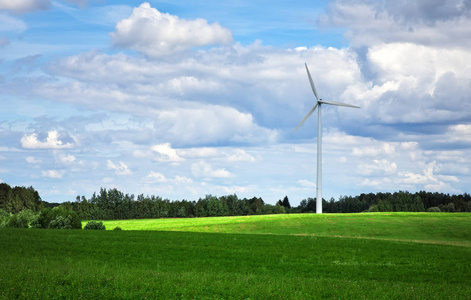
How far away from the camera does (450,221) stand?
67.7 meters

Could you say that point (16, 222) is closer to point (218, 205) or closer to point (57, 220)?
point (57, 220)

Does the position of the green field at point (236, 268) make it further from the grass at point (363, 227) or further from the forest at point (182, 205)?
the forest at point (182, 205)

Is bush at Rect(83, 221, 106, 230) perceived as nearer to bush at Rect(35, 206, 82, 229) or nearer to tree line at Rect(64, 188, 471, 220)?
bush at Rect(35, 206, 82, 229)

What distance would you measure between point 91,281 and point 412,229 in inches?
2151

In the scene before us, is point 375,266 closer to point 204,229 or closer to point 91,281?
point 91,281

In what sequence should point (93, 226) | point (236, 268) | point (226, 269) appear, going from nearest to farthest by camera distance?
1. point (226, 269)
2. point (236, 268)
3. point (93, 226)

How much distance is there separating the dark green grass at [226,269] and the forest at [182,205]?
92.5 meters

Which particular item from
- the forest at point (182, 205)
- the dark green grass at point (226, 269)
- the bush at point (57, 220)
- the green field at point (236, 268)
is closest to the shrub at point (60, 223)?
the bush at point (57, 220)

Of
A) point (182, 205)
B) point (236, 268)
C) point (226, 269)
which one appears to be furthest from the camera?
point (182, 205)

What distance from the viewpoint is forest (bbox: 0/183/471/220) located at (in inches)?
5364

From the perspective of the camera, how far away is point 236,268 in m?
27.6

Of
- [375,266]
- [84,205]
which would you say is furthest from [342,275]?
[84,205]

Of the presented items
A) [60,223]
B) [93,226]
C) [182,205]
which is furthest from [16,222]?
[182,205]

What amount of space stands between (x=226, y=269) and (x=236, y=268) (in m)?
0.78
